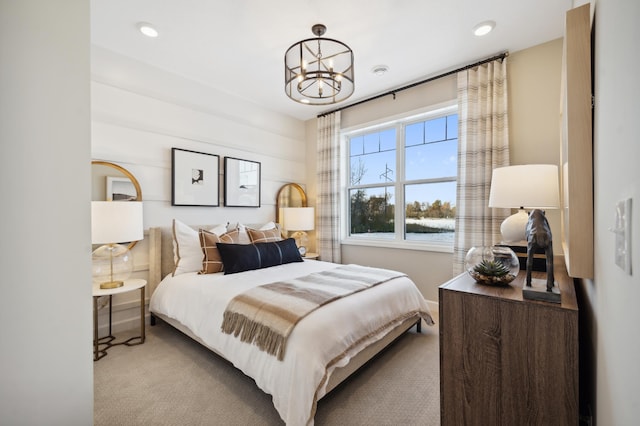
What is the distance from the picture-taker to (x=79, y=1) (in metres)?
0.74

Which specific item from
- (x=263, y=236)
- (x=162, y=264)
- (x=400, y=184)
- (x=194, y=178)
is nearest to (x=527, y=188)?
(x=400, y=184)

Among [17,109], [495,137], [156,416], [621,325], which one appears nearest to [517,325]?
[621,325]

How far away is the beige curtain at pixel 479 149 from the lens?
9.37 feet

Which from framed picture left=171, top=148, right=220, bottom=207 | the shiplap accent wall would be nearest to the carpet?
the shiplap accent wall

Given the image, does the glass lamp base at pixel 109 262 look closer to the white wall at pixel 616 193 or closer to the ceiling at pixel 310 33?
the ceiling at pixel 310 33

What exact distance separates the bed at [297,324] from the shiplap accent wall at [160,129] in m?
0.38

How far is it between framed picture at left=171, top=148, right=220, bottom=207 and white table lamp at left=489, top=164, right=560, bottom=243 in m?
3.06

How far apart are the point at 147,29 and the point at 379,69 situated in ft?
7.56

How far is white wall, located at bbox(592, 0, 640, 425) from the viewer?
0.48 m

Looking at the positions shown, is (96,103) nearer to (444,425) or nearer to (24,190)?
(24,190)

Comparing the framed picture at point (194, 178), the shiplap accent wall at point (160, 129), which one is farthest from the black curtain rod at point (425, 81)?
the framed picture at point (194, 178)

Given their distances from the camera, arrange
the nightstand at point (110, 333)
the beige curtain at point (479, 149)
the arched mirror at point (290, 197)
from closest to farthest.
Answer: the nightstand at point (110, 333) → the beige curtain at point (479, 149) → the arched mirror at point (290, 197)

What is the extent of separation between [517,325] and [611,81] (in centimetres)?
78

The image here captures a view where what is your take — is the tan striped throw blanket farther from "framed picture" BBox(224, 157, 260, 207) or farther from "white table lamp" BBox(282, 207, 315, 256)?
"framed picture" BBox(224, 157, 260, 207)
